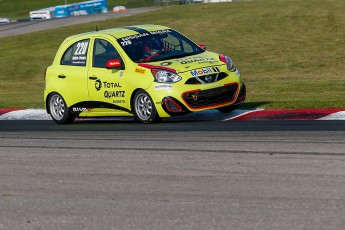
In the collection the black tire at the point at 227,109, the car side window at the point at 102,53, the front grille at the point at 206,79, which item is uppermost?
the car side window at the point at 102,53

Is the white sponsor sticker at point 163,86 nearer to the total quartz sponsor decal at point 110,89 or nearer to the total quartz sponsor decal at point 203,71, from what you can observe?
the total quartz sponsor decal at point 203,71

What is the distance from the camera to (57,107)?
47.8 ft

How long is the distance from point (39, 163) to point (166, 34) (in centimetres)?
538

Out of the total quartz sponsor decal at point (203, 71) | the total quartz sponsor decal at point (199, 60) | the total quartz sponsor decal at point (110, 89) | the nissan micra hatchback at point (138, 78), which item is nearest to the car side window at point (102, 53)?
the nissan micra hatchback at point (138, 78)

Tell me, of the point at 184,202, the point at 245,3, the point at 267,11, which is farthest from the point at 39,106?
the point at 245,3

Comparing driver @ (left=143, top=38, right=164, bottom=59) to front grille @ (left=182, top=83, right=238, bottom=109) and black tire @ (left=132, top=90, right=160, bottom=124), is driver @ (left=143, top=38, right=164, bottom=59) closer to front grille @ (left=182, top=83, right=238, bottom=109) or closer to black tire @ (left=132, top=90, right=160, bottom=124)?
black tire @ (left=132, top=90, right=160, bottom=124)

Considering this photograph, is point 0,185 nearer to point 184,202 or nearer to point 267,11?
point 184,202

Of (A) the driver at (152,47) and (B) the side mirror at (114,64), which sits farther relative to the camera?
(A) the driver at (152,47)

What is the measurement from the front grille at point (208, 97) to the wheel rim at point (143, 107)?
591mm

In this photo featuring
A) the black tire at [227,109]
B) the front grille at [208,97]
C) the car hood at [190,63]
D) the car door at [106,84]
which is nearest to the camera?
the front grille at [208,97]

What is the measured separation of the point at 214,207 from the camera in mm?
6430

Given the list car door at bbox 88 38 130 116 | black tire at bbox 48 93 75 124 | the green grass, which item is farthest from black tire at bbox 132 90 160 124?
the green grass

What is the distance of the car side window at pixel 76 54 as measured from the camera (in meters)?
14.1

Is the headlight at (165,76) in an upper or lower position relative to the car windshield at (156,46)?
lower
